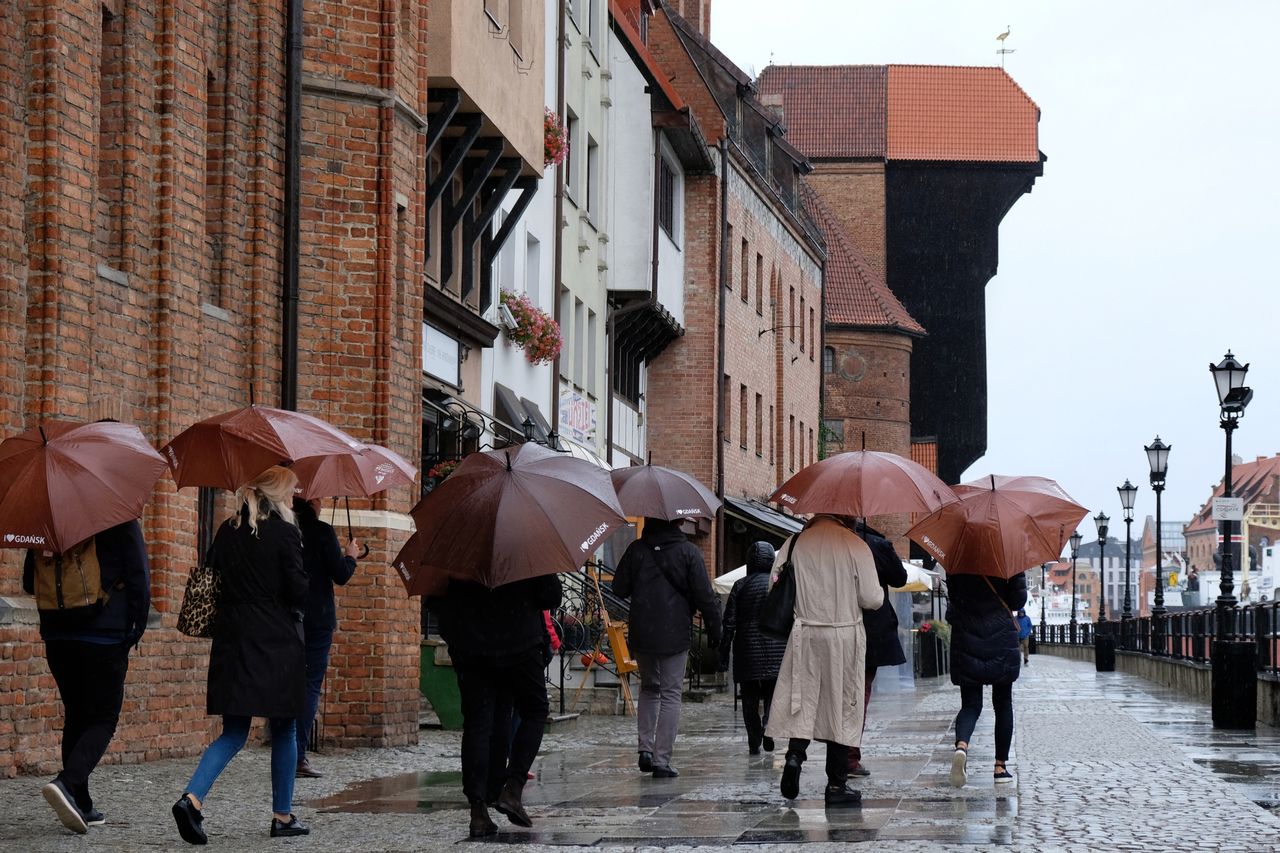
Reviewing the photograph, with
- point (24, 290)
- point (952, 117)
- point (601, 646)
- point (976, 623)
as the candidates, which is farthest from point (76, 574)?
point (952, 117)

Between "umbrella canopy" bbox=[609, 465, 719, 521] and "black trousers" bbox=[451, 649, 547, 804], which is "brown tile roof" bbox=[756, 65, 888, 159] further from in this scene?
"black trousers" bbox=[451, 649, 547, 804]

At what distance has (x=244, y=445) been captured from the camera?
10898mm

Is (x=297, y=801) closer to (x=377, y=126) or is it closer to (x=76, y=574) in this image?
(x=76, y=574)

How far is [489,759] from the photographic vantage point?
→ 10164mm

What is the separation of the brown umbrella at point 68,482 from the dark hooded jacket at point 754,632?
6812mm

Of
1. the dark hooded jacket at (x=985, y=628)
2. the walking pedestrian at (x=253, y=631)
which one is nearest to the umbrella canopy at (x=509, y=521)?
the walking pedestrian at (x=253, y=631)

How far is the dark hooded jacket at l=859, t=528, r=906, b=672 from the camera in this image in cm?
1314

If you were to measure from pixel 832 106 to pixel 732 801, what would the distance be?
229 ft

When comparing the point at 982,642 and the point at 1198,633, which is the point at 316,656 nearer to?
the point at 982,642

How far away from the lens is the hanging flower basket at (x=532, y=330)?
2700 centimetres

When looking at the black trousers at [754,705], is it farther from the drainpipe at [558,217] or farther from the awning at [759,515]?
the awning at [759,515]

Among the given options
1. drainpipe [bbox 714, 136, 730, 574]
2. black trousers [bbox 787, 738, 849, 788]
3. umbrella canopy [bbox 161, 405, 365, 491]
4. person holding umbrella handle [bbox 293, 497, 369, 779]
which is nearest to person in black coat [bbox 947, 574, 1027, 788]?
black trousers [bbox 787, 738, 849, 788]

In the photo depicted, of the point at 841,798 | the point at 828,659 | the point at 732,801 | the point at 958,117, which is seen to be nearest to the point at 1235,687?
the point at 732,801

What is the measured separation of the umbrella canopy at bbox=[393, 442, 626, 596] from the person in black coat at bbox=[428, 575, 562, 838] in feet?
0.77
